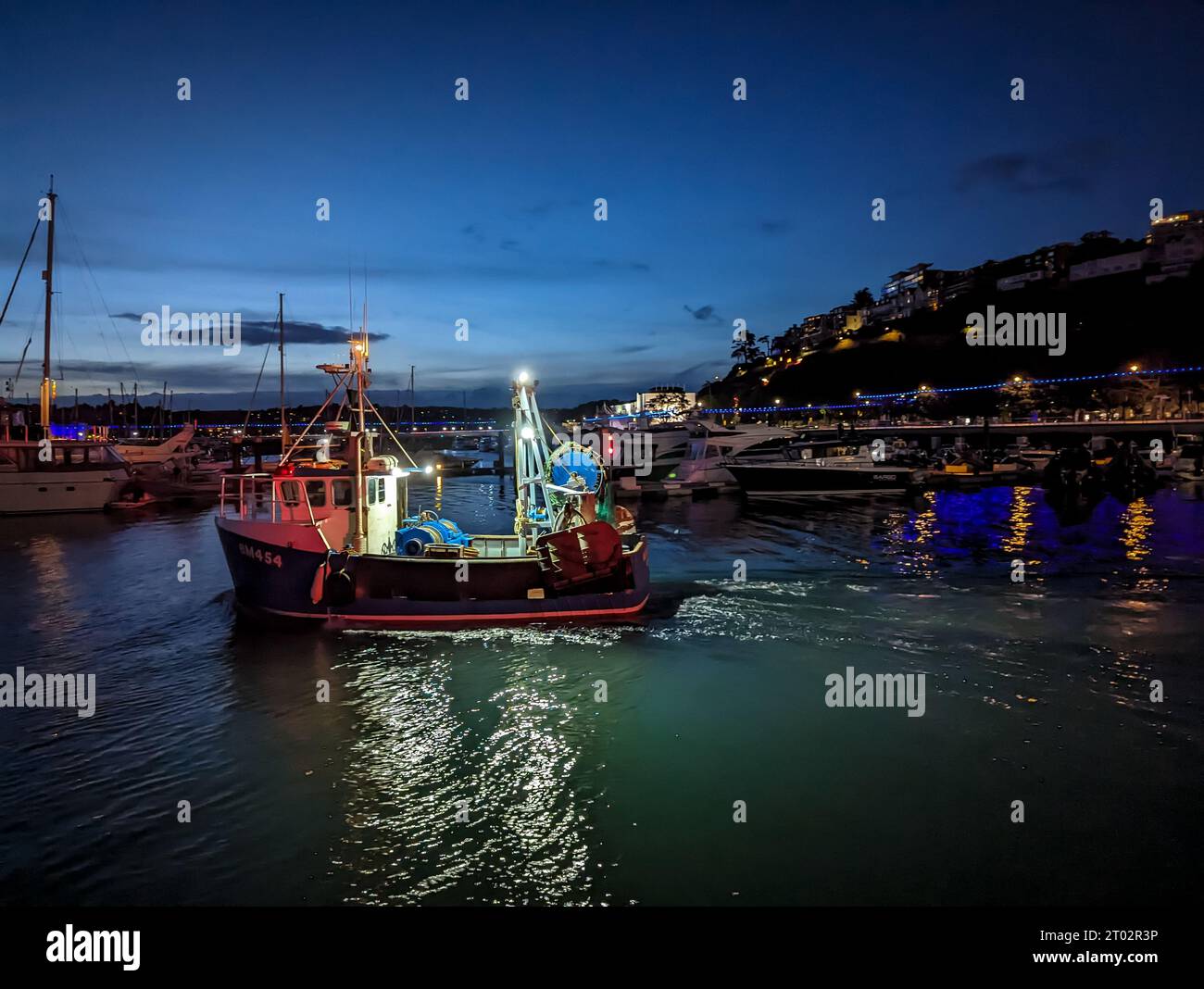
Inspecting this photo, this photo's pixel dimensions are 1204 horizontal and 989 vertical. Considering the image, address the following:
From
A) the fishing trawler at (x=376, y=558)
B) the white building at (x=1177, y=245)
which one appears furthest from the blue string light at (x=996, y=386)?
the fishing trawler at (x=376, y=558)

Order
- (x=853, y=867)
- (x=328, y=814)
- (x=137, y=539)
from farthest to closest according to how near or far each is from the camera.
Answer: (x=137, y=539)
(x=328, y=814)
(x=853, y=867)

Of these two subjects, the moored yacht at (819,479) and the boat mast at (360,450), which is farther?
the moored yacht at (819,479)

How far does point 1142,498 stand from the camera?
156ft

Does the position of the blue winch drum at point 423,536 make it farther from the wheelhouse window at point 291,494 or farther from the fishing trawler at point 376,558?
the wheelhouse window at point 291,494

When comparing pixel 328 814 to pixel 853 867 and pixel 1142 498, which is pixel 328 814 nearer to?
pixel 853 867

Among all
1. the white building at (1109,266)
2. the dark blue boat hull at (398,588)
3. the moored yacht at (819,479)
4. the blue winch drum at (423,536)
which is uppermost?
the white building at (1109,266)

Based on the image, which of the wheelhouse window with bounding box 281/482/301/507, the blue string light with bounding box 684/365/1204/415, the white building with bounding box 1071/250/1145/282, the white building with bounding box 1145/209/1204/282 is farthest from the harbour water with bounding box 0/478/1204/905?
the white building with bounding box 1071/250/1145/282
